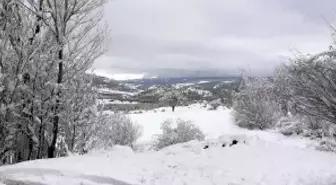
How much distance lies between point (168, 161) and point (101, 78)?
8.14 meters

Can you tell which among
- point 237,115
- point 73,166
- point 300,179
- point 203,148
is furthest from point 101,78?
point 237,115

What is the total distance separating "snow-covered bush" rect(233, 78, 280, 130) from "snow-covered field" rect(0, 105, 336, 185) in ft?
44.0

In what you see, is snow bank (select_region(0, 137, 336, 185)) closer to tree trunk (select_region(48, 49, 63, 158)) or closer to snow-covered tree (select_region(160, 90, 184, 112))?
tree trunk (select_region(48, 49, 63, 158))

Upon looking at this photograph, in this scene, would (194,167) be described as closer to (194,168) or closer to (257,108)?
(194,168)

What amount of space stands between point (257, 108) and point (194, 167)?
17.8 metres

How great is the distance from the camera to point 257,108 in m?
27.2

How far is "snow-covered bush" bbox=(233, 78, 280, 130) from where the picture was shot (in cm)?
2664

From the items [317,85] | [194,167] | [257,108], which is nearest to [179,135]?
[257,108]

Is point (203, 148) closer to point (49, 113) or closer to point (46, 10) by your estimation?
point (49, 113)

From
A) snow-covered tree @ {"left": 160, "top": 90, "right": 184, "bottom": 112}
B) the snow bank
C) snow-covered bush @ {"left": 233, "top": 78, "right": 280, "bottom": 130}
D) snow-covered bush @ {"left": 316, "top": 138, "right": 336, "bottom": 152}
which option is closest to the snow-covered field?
the snow bank

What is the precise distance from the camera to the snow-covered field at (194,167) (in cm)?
817

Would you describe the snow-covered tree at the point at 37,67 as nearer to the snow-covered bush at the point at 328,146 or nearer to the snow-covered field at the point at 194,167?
the snow-covered field at the point at 194,167

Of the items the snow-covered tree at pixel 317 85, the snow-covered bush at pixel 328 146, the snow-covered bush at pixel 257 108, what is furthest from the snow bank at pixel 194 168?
the snow-covered bush at pixel 257 108

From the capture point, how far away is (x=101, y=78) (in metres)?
18.1
